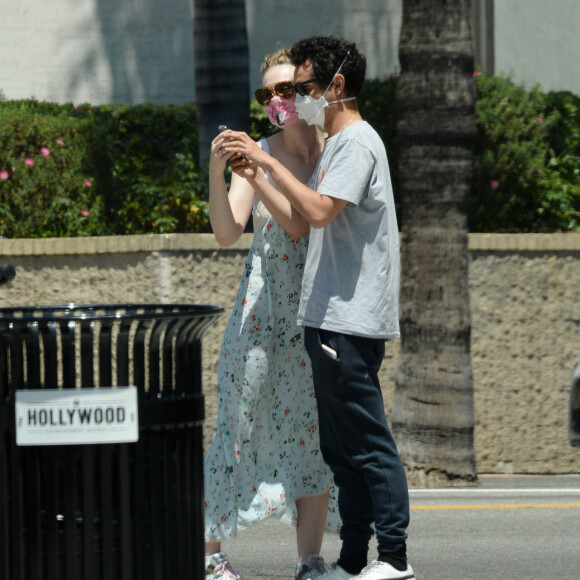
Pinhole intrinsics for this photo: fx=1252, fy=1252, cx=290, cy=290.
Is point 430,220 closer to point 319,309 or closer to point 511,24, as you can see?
point 319,309

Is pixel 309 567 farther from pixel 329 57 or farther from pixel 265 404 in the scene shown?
pixel 329 57

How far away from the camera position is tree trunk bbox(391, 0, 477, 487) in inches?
307

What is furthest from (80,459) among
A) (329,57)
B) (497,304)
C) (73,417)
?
(497,304)

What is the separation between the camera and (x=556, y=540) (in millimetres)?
5957

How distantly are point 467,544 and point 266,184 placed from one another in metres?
2.38

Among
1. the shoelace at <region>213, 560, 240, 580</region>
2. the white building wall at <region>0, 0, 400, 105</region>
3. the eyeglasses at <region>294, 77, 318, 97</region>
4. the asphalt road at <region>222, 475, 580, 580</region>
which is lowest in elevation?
the asphalt road at <region>222, 475, 580, 580</region>

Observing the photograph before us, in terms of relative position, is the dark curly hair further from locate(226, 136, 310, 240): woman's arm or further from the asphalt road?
the asphalt road

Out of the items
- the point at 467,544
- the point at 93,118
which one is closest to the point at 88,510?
the point at 467,544

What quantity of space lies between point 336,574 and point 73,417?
69.2 inches

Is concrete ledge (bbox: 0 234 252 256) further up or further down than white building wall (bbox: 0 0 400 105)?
further down

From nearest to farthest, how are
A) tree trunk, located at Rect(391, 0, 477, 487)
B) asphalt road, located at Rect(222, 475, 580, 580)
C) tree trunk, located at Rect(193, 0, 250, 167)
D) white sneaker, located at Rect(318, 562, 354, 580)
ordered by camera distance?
white sneaker, located at Rect(318, 562, 354, 580) < asphalt road, located at Rect(222, 475, 580, 580) < tree trunk, located at Rect(391, 0, 477, 487) < tree trunk, located at Rect(193, 0, 250, 167)

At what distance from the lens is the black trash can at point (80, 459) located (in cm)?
300

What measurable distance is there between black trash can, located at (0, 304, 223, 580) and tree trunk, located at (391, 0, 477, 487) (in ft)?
15.8

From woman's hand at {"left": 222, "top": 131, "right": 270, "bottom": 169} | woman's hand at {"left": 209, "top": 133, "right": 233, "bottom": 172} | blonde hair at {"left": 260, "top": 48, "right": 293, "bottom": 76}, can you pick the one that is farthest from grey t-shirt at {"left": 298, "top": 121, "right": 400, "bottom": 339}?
blonde hair at {"left": 260, "top": 48, "right": 293, "bottom": 76}
